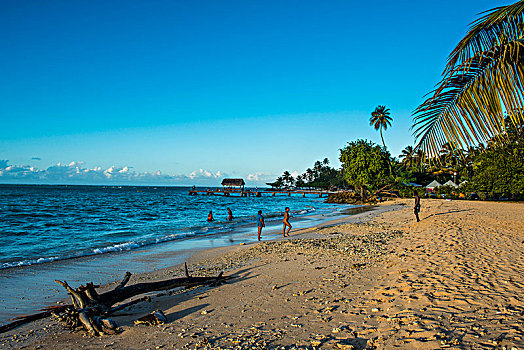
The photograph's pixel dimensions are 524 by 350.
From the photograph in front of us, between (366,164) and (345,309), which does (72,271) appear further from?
(366,164)

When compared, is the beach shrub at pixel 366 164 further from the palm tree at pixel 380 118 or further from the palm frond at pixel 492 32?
the palm frond at pixel 492 32

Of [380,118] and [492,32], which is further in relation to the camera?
[380,118]

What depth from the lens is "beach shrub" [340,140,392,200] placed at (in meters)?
55.1

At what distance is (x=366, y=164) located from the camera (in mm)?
55375

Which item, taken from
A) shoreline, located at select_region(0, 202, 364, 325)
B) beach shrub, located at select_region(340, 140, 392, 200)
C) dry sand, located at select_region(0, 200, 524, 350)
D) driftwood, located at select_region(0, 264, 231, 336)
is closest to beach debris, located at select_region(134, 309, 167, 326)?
dry sand, located at select_region(0, 200, 524, 350)

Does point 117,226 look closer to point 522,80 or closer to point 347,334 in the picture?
point 347,334

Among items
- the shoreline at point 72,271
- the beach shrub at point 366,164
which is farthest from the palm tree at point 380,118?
the shoreline at point 72,271

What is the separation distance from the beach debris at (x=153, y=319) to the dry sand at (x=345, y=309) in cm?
11

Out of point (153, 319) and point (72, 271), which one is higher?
point (153, 319)

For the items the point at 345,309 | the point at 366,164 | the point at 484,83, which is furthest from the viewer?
the point at 366,164

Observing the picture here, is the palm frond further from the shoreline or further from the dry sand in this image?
the shoreline

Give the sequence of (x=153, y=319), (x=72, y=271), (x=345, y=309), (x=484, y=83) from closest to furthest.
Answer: (x=484, y=83) → (x=345, y=309) → (x=153, y=319) → (x=72, y=271)

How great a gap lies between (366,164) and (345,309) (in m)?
52.8

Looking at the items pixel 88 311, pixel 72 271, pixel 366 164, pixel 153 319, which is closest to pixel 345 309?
pixel 153 319
